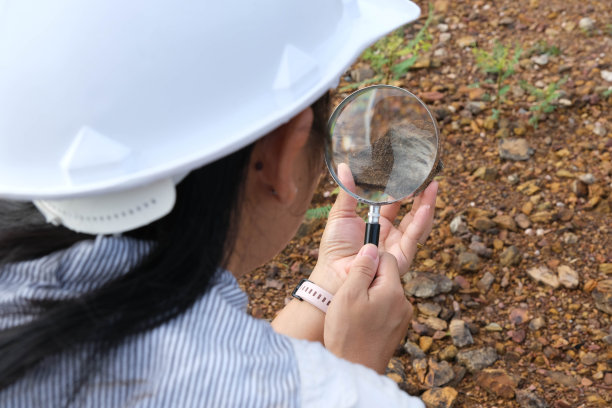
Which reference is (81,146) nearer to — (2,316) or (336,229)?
(2,316)

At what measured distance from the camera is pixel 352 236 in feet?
7.00

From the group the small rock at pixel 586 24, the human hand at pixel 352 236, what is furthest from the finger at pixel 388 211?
the small rock at pixel 586 24

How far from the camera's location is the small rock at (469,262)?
2635 millimetres

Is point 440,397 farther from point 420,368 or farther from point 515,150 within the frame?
point 515,150

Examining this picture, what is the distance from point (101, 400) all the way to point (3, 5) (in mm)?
716

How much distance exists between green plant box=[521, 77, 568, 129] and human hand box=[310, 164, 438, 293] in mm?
1272

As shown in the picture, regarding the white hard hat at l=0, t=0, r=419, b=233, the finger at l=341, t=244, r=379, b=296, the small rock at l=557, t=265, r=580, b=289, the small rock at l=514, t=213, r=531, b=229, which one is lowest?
the small rock at l=557, t=265, r=580, b=289

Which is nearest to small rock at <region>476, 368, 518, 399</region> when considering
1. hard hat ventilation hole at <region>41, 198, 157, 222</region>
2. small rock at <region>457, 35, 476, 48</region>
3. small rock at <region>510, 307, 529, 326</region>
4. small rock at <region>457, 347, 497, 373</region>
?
small rock at <region>457, 347, 497, 373</region>

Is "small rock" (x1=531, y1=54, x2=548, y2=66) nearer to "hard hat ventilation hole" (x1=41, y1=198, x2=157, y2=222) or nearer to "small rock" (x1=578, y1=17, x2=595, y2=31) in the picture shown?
"small rock" (x1=578, y1=17, x2=595, y2=31)

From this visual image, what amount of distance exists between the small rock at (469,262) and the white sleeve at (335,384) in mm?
1428

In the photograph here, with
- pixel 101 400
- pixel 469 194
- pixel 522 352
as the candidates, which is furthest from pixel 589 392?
pixel 101 400

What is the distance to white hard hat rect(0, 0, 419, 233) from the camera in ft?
3.67

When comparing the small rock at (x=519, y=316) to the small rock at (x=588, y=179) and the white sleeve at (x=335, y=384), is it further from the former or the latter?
the white sleeve at (x=335, y=384)

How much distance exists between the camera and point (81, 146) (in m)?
1.14
